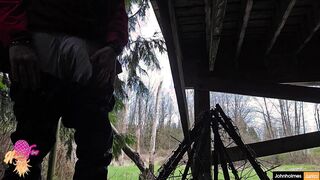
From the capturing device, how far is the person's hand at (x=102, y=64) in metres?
1.26

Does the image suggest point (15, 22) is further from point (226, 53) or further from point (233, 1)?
point (226, 53)

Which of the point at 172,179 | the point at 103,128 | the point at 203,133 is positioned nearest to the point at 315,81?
the point at 203,133

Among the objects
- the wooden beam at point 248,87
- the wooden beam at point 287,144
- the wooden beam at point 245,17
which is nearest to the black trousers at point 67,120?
the wooden beam at point 245,17

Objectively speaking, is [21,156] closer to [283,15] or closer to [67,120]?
[67,120]

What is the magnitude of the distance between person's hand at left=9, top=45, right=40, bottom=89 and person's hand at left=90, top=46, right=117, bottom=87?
0.20 meters

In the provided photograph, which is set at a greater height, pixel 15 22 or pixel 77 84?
pixel 15 22

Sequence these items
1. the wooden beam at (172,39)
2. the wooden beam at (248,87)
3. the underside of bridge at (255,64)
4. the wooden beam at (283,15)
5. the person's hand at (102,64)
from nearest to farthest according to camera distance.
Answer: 1. the person's hand at (102,64)
2. the wooden beam at (172,39)
3. the wooden beam at (283,15)
4. the underside of bridge at (255,64)
5. the wooden beam at (248,87)

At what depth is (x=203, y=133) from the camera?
119 inches

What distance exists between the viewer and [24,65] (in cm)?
113

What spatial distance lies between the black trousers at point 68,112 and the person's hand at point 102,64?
0.01 m

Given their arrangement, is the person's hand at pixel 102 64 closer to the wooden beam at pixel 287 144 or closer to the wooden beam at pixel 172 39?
the wooden beam at pixel 172 39

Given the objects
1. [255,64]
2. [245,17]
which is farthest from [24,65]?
[255,64]

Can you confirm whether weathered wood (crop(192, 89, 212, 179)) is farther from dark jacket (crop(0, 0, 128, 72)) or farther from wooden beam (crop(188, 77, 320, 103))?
dark jacket (crop(0, 0, 128, 72))

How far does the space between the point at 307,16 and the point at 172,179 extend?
66.6 inches
